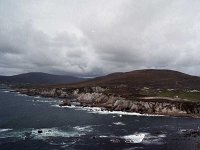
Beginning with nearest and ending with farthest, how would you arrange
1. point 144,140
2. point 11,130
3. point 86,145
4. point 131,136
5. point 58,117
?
point 86,145 → point 144,140 → point 131,136 → point 11,130 → point 58,117

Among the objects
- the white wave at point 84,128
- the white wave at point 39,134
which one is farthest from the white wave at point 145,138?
the white wave at point 84,128

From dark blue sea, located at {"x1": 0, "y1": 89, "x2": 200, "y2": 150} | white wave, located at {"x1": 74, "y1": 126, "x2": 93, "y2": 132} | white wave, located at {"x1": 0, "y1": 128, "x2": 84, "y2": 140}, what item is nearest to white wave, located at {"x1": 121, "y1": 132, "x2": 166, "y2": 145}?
dark blue sea, located at {"x1": 0, "y1": 89, "x2": 200, "y2": 150}

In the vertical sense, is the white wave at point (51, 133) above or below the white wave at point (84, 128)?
below

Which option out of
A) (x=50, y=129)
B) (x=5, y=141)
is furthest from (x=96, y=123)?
(x=5, y=141)

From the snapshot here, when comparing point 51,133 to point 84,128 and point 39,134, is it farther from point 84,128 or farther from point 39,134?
point 84,128

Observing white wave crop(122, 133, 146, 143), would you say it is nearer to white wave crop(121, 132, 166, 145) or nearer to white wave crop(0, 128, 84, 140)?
white wave crop(121, 132, 166, 145)

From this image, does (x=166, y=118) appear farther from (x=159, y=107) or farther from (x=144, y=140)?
(x=144, y=140)

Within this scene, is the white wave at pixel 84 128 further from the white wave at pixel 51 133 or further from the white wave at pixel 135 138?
the white wave at pixel 135 138
